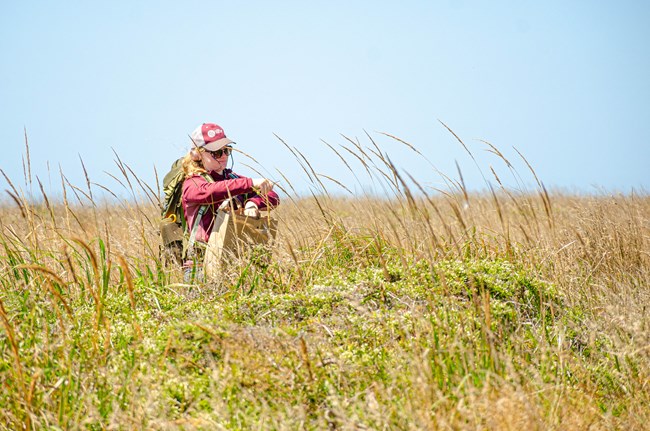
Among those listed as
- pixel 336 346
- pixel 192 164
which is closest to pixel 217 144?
pixel 192 164

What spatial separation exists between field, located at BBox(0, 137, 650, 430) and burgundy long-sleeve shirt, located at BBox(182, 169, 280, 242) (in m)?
0.36

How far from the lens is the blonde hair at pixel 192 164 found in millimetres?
5156

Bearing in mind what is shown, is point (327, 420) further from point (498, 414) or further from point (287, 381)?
point (498, 414)

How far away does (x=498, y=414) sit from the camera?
Answer: 2.48m

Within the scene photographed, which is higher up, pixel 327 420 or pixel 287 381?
pixel 287 381

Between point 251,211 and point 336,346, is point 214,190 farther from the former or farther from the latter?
point 336,346

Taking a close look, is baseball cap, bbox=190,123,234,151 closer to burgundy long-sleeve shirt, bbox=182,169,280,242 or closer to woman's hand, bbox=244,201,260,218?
burgundy long-sleeve shirt, bbox=182,169,280,242

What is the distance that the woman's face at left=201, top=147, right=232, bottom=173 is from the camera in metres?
5.27

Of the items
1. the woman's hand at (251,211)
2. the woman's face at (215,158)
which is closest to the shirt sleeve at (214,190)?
the woman's hand at (251,211)

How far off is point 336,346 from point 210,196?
6.26 ft

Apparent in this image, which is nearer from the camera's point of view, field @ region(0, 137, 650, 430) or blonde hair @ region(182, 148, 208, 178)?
field @ region(0, 137, 650, 430)

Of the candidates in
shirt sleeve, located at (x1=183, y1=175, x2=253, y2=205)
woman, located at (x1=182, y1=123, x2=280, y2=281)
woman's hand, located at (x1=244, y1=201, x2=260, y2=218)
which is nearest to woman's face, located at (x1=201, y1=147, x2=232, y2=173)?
woman, located at (x1=182, y1=123, x2=280, y2=281)

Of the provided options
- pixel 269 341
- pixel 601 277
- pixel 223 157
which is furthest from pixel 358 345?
pixel 601 277

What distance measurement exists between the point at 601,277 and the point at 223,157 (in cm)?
318
